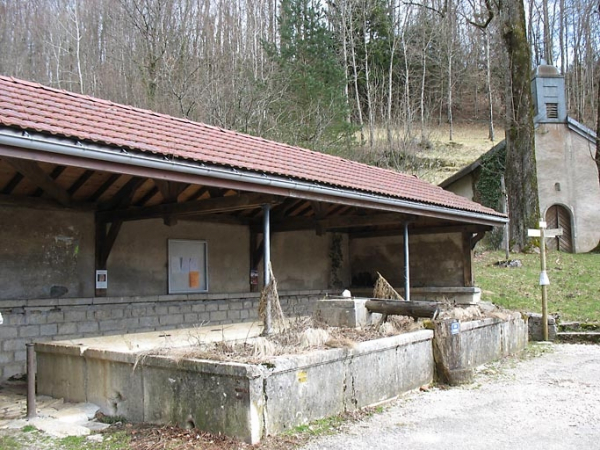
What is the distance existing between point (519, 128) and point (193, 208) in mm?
14013

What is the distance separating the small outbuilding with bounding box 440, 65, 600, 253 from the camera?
2167 centimetres

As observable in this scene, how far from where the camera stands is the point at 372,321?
7.90 metres

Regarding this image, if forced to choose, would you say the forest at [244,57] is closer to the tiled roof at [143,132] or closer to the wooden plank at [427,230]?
the wooden plank at [427,230]

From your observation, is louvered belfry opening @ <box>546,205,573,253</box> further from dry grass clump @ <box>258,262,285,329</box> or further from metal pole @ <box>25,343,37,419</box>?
metal pole @ <box>25,343,37,419</box>

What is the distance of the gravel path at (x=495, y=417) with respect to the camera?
4.86 meters

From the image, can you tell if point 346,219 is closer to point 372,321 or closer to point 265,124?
point 372,321

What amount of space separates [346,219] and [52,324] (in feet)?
16.5

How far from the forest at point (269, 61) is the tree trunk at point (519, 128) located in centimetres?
3

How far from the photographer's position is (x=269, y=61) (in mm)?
21703

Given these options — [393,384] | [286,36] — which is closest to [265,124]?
[286,36]

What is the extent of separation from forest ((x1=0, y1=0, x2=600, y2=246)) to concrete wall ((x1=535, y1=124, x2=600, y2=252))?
2430 mm

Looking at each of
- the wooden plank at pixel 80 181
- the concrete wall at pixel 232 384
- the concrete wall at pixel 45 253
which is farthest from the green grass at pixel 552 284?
the wooden plank at pixel 80 181

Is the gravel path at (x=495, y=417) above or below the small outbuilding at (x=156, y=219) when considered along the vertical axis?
below

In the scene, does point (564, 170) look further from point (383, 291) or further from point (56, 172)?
point (56, 172)
